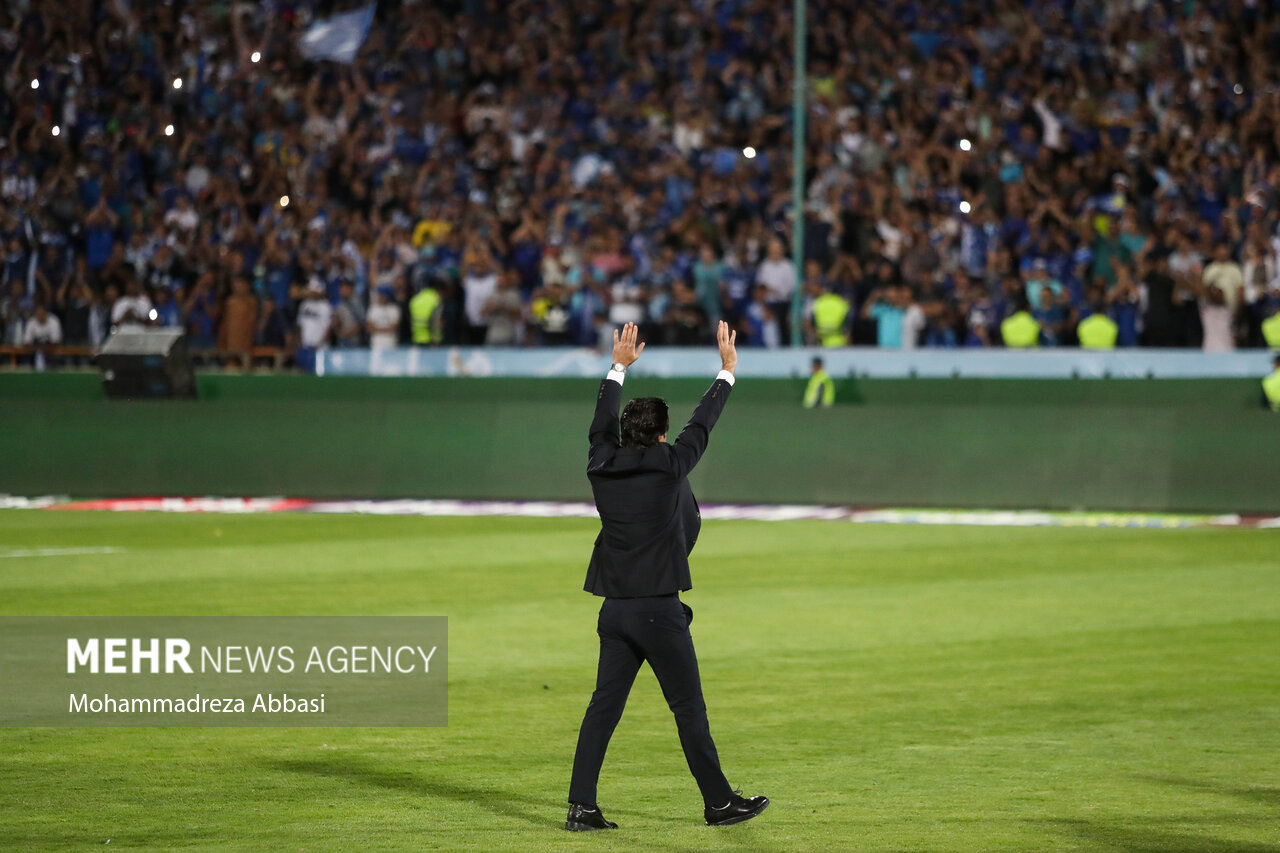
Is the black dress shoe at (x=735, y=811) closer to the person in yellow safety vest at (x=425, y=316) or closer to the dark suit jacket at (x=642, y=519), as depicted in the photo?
the dark suit jacket at (x=642, y=519)

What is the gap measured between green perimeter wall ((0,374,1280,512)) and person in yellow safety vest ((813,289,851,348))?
87 cm

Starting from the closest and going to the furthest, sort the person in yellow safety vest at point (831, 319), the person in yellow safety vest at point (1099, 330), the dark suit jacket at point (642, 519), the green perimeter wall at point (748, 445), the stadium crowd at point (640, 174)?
the dark suit jacket at point (642, 519), the green perimeter wall at point (748, 445), the person in yellow safety vest at point (1099, 330), the stadium crowd at point (640, 174), the person in yellow safety vest at point (831, 319)

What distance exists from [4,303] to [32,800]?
2304cm

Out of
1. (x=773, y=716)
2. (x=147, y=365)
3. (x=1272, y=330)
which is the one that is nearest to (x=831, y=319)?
(x=1272, y=330)

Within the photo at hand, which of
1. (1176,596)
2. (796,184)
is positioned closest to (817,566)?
(1176,596)

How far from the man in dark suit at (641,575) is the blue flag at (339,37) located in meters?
26.7

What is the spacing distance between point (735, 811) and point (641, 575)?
3.46 ft

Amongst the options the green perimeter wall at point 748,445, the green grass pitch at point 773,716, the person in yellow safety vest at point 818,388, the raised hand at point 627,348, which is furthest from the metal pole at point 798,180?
the raised hand at point 627,348

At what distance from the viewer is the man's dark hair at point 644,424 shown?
303 inches

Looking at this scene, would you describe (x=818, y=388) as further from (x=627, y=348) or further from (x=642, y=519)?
(x=642, y=519)

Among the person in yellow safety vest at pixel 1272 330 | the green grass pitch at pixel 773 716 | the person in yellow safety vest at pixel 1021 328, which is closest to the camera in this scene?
the green grass pitch at pixel 773 716

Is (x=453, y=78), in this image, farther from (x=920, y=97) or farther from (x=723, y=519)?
(x=723, y=519)

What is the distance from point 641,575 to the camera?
7609mm

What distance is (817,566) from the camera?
17922mm
